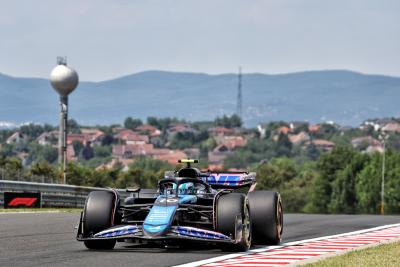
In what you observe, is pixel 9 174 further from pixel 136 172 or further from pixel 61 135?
pixel 136 172

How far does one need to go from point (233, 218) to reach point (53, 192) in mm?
25503

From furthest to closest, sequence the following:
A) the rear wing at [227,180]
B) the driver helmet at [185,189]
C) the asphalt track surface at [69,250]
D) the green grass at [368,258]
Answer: the rear wing at [227,180] < the driver helmet at [185,189] < the asphalt track surface at [69,250] < the green grass at [368,258]

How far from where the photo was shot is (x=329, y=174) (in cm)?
15038

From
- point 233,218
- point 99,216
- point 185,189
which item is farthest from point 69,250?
point 233,218

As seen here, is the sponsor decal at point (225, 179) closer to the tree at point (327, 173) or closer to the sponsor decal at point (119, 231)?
the sponsor decal at point (119, 231)

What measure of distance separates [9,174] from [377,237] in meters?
24.9

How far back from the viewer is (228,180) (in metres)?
20.6

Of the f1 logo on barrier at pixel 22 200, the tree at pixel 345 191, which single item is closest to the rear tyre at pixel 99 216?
the f1 logo on barrier at pixel 22 200

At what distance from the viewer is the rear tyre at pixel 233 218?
1655cm

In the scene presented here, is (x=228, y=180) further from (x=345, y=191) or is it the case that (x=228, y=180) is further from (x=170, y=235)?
(x=345, y=191)

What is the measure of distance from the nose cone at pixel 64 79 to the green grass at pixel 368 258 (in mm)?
66443

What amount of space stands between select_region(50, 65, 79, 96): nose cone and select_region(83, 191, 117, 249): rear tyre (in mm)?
65446

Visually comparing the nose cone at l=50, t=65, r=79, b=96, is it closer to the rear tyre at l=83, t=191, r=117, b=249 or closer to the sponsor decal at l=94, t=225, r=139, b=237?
the rear tyre at l=83, t=191, r=117, b=249

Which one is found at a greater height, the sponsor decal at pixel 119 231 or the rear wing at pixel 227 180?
the rear wing at pixel 227 180
